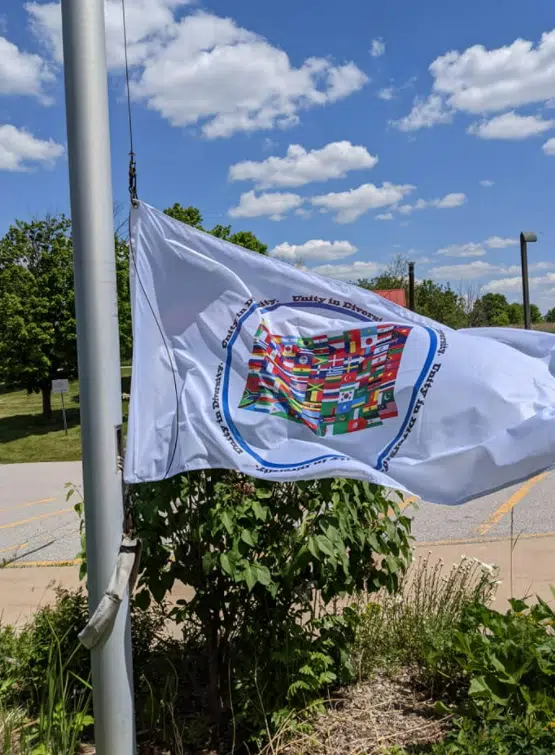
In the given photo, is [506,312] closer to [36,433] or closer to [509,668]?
[36,433]

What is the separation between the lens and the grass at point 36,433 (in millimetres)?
18250

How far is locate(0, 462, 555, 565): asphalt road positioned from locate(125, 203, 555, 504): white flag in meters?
3.65

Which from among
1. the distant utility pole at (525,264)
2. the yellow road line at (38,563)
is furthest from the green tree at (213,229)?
the yellow road line at (38,563)

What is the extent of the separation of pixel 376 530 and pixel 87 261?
176 cm

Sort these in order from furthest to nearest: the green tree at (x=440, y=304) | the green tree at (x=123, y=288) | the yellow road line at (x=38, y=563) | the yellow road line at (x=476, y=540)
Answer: the green tree at (x=440, y=304), the green tree at (x=123, y=288), the yellow road line at (x=476, y=540), the yellow road line at (x=38, y=563)

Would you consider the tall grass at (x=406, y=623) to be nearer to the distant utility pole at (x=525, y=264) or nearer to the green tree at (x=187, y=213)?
the distant utility pole at (x=525, y=264)

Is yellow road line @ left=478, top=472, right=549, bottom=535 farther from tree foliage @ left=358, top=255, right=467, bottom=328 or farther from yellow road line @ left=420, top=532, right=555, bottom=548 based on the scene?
tree foliage @ left=358, top=255, right=467, bottom=328

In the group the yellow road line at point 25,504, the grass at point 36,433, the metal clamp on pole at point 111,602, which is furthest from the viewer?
the grass at point 36,433

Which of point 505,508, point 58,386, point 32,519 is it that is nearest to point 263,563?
point 505,508

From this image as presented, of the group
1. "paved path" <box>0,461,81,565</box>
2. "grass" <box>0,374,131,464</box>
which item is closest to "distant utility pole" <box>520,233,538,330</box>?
"grass" <box>0,374,131,464</box>

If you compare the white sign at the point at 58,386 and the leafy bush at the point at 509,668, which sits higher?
the white sign at the point at 58,386

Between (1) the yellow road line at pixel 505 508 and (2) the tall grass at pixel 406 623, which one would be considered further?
(1) the yellow road line at pixel 505 508

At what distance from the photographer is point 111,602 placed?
2404 millimetres

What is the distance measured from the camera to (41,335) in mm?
23953
